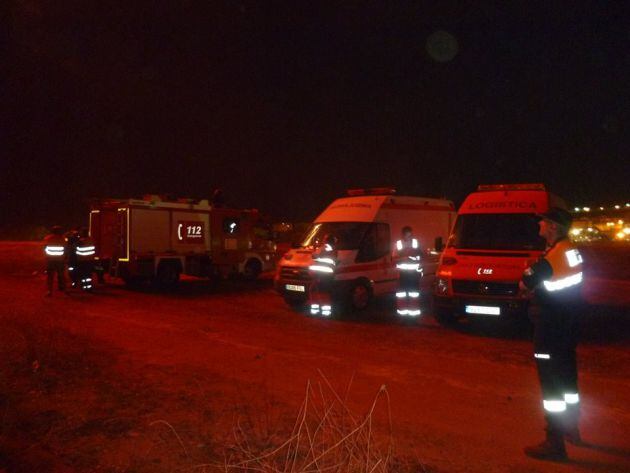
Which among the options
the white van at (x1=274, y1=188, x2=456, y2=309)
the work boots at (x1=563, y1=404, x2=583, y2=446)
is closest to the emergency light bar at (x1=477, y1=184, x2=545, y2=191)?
the white van at (x1=274, y1=188, x2=456, y2=309)

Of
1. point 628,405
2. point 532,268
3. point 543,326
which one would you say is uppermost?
point 532,268

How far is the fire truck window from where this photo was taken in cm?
1814

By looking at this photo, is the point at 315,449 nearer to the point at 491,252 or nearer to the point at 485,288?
the point at 485,288

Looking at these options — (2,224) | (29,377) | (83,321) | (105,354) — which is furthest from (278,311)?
(2,224)

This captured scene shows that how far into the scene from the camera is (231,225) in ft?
60.2

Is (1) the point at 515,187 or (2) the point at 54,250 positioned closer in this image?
(1) the point at 515,187

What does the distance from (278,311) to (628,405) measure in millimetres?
7465

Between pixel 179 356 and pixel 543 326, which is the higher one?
pixel 543 326

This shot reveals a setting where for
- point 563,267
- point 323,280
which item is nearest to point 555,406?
point 563,267

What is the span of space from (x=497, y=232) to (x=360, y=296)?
10.2 ft

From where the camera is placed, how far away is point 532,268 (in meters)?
4.67

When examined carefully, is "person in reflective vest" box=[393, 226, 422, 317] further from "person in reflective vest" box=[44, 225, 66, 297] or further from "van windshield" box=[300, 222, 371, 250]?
"person in reflective vest" box=[44, 225, 66, 297]

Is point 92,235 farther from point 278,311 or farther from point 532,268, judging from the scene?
point 532,268

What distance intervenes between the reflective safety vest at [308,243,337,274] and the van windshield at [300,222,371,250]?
0.51 meters
